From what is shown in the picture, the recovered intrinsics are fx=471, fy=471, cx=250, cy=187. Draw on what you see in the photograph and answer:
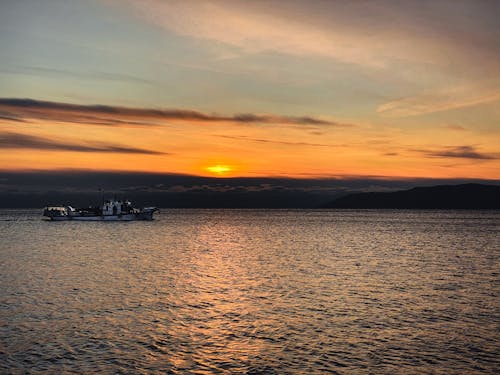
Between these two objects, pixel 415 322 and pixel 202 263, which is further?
pixel 202 263

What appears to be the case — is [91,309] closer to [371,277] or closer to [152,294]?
[152,294]

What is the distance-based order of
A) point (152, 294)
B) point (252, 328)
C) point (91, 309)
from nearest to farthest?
point (252, 328) → point (91, 309) → point (152, 294)

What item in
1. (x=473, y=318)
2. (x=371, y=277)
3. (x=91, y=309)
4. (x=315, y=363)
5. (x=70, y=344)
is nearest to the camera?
(x=315, y=363)

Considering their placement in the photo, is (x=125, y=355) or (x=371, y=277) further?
(x=371, y=277)

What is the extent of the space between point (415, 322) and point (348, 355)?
9.11 metres

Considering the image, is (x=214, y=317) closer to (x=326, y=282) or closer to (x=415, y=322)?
(x=415, y=322)

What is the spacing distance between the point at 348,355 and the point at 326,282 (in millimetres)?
24493

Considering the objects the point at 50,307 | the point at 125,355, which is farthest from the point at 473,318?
the point at 50,307

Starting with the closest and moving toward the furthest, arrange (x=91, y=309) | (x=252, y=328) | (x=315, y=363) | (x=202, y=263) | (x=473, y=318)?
(x=315, y=363)
(x=252, y=328)
(x=473, y=318)
(x=91, y=309)
(x=202, y=263)

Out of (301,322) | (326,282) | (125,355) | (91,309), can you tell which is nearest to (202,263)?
(326,282)

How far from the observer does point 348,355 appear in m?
23.7

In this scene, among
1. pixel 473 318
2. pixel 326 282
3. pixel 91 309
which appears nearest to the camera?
pixel 473 318

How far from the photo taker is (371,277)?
5156 centimetres

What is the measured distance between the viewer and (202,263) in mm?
66500
